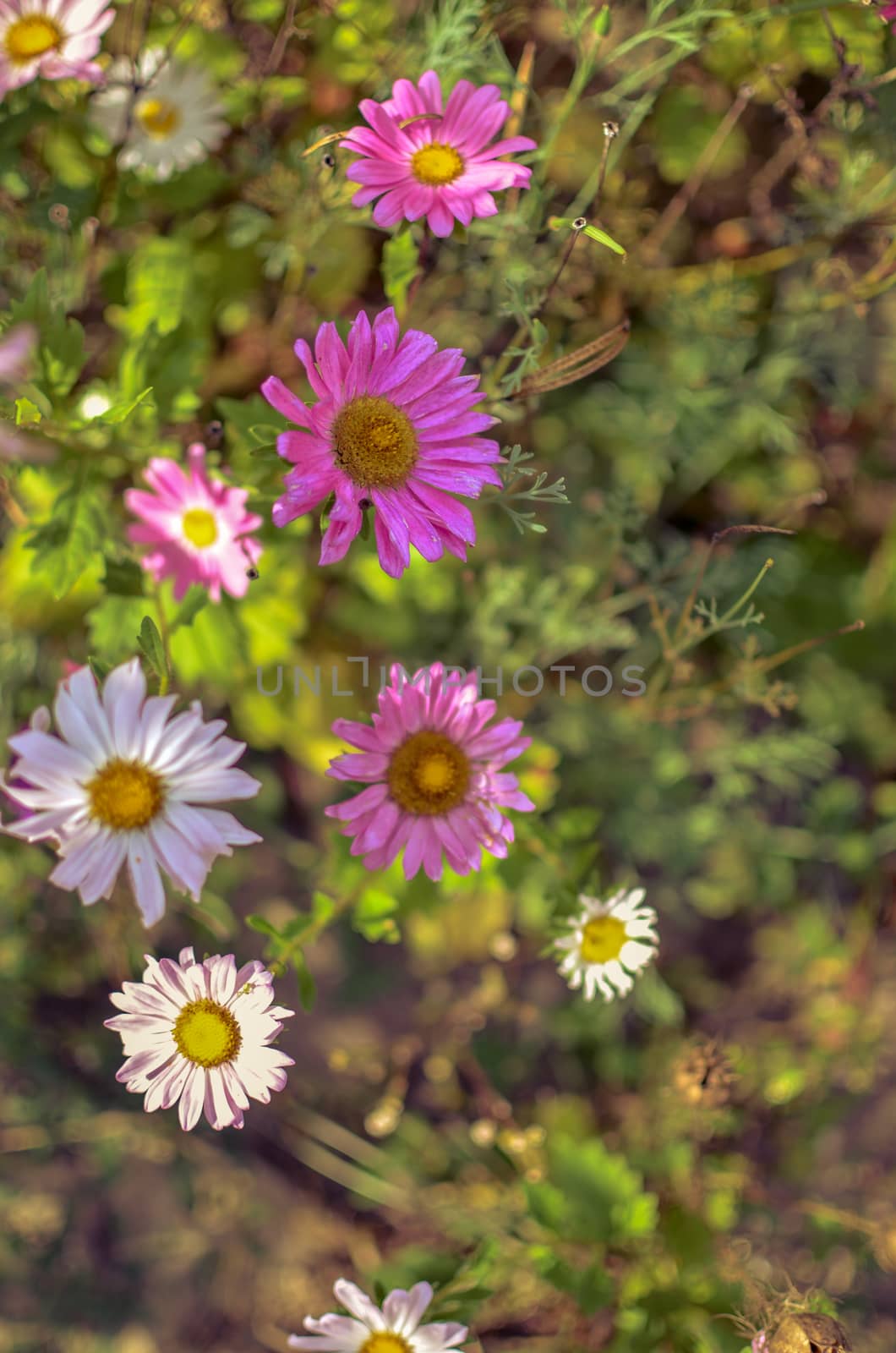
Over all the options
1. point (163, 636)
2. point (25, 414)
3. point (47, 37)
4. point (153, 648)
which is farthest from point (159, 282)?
point (153, 648)

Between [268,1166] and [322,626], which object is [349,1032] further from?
[322,626]

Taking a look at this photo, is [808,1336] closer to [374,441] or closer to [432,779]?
[432,779]

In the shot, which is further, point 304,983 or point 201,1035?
point 304,983

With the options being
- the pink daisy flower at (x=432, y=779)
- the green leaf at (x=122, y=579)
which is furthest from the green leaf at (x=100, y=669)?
the pink daisy flower at (x=432, y=779)

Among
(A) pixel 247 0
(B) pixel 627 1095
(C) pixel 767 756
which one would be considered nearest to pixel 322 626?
(C) pixel 767 756

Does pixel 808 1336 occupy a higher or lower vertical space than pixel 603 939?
lower

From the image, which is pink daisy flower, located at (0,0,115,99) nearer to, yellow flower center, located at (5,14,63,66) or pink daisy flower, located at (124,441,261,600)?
yellow flower center, located at (5,14,63,66)
